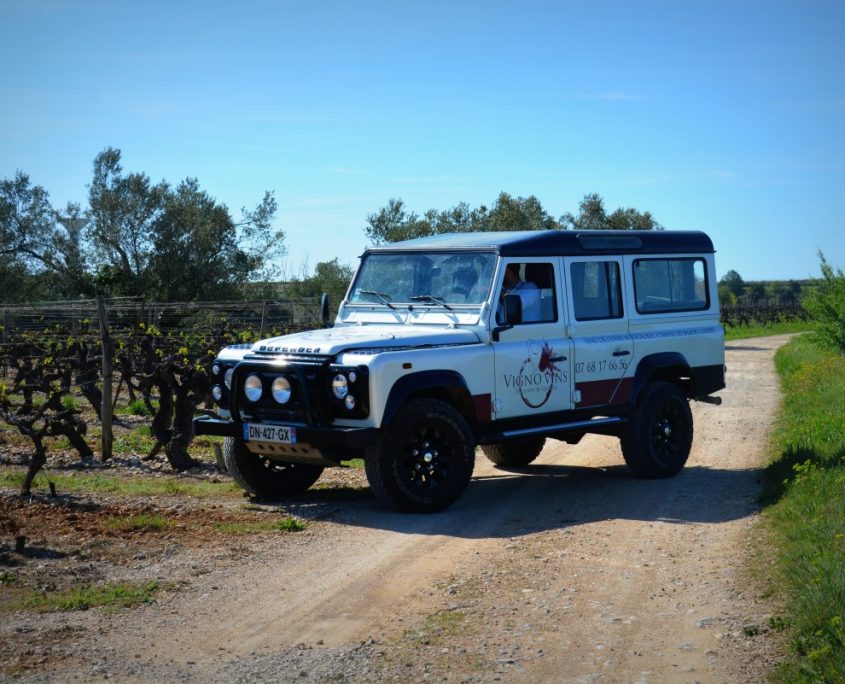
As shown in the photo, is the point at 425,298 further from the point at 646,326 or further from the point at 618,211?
the point at 618,211

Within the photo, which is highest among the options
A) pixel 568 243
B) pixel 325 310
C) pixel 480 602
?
pixel 568 243

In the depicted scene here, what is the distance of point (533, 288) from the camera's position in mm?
10055

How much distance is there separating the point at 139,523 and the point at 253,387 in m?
1.44

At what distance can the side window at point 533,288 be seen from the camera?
991 centimetres

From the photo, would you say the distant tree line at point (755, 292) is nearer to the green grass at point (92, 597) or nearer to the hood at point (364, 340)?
the hood at point (364, 340)

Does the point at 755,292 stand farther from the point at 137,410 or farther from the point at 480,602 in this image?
the point at 480,602

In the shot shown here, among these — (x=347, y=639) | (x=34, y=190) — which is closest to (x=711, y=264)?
(x=347, y=639)

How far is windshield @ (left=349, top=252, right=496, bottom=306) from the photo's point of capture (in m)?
9.84

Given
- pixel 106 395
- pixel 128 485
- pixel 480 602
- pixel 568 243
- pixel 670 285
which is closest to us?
pixel 480 602

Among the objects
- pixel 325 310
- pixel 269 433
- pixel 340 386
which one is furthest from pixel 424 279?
pixel 269 433

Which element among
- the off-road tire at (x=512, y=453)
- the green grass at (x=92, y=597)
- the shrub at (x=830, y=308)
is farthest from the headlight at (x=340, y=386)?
the shrub at (x=830, y=308)

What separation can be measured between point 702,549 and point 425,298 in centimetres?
353

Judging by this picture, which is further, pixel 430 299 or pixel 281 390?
pixel 430 299

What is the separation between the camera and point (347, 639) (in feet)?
19.0
